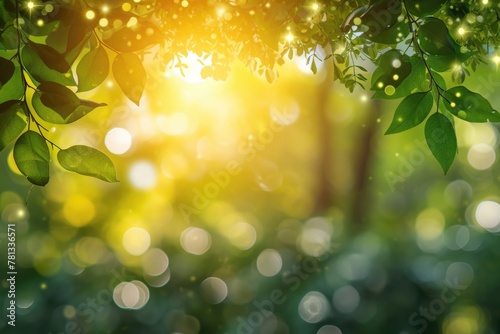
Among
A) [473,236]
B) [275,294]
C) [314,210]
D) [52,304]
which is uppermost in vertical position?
[473,236]

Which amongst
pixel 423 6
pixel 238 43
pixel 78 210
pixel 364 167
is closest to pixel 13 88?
pixel 238 43

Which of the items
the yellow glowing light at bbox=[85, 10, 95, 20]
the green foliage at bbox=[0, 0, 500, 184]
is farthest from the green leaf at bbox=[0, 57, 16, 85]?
the yellow glowing light at bbox=[85, 10, 95, 20]

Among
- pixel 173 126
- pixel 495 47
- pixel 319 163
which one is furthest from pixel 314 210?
pixel 495 47

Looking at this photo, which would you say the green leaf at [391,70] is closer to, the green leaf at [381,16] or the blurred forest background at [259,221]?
the green leaf at [381,16]

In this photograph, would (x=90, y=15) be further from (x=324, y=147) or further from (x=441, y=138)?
(x=324, y=147)

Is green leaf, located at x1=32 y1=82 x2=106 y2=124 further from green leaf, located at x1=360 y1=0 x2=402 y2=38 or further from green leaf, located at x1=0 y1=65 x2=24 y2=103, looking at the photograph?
green leaf, located at x1=360 y1=0 x2=402 y2=38

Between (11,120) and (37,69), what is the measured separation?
3.4 inches

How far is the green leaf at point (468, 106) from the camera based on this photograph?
0.98m

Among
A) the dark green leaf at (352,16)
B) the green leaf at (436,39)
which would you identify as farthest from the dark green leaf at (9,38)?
the green leaf at (436,39)

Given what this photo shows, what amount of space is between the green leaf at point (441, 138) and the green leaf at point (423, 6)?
160 mm

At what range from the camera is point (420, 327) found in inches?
161

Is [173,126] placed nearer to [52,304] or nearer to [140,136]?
[140,136]

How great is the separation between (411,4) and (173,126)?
6.16 m

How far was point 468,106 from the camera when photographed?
39.1 inches
